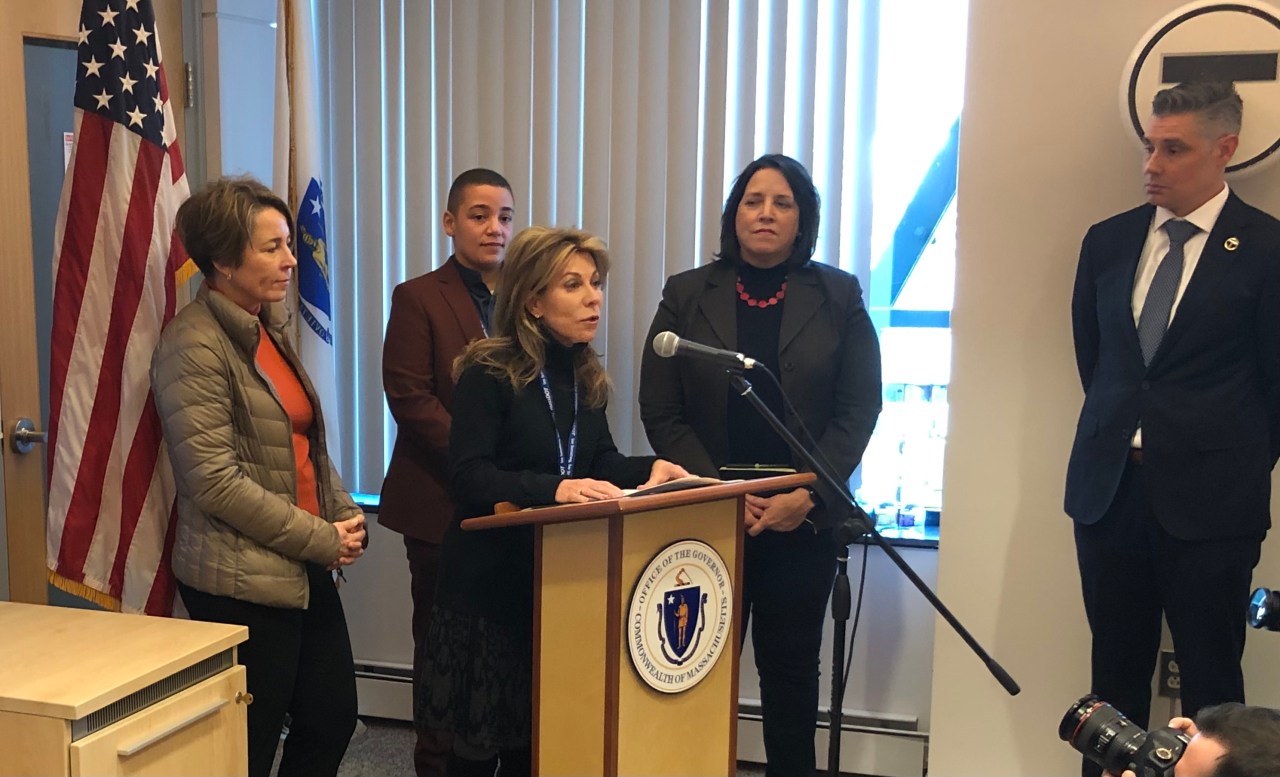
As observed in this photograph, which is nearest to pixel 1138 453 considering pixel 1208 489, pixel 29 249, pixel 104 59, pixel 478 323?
pixel 1208 489

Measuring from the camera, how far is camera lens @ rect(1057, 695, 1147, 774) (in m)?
1.40

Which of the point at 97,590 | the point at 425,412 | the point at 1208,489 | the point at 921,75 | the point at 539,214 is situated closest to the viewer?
the point at 1208,489

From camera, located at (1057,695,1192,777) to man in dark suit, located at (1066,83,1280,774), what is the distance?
2.70 ft

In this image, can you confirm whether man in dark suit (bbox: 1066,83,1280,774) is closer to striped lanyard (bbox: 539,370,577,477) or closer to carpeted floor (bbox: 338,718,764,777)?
striped lanyard (bbox: 539,370,577,477)

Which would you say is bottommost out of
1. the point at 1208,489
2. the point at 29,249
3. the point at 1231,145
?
the point at 1208,489

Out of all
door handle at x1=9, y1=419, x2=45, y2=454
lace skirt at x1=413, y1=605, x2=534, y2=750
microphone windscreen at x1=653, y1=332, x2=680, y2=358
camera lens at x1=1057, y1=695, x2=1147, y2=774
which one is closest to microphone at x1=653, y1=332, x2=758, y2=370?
microphone windscreen at x1=653, y1=332, x2=680, y2=358

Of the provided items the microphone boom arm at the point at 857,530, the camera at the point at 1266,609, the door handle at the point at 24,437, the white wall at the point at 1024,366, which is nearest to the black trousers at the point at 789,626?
the white wall at the point at 1024,366

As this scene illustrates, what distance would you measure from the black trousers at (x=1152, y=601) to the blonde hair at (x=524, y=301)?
4.18 feet

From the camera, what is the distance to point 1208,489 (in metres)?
2.12

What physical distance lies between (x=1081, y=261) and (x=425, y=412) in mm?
1620

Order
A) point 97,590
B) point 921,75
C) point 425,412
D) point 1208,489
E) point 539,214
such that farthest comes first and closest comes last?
point 539,214, point 921,75, point 425,412, point 97,590, point 1208,489

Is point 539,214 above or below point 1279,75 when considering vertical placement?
below

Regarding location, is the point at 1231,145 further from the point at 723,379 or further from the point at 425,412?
the point at 425,412

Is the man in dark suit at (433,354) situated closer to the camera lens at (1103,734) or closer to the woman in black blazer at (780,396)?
the woman in black blazer at (780,396)
